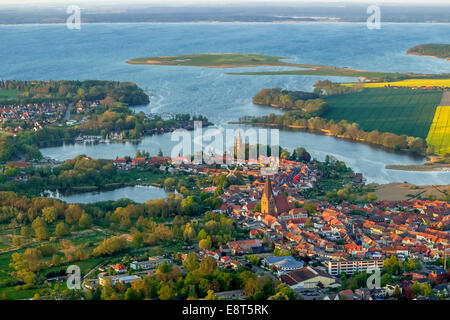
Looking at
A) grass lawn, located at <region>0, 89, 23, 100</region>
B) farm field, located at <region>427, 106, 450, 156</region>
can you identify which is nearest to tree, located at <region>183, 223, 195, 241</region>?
farm field, located at <region>427, 106, 450, 156</region>

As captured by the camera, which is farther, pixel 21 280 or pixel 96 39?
pixel 96 39

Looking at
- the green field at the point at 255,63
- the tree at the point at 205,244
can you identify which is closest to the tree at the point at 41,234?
the tree at the point at 205,244

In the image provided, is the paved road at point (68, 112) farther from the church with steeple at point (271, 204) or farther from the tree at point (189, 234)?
the tree at point (189, 234)

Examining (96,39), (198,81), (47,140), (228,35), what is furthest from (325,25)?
(47,140)

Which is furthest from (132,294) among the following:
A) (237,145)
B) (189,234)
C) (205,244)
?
(237,145)

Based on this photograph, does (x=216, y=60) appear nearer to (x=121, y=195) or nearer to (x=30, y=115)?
(x=30, y=115)

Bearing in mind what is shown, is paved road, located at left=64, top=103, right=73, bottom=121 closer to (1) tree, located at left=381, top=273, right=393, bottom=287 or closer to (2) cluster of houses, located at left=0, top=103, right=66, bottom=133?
(2) cluster of houses, located at left=0, top=103, right=66, bottom=133

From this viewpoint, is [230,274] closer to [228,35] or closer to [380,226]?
[380,226]
